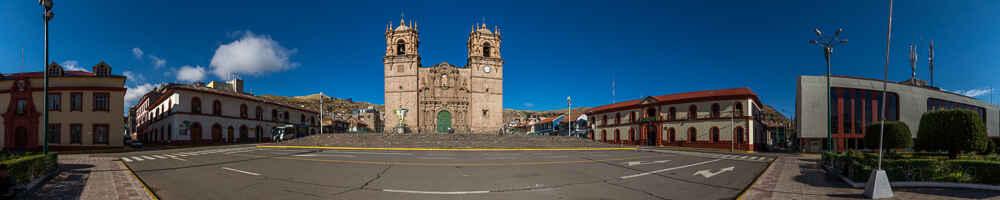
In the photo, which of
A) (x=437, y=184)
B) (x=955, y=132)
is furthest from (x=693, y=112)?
(x=437, y=184)

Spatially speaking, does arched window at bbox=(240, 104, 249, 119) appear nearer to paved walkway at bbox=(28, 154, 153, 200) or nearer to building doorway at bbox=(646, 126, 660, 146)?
paved walkway at bbox=(28, 154, 153, 200)

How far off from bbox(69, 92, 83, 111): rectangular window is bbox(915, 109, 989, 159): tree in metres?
50.9

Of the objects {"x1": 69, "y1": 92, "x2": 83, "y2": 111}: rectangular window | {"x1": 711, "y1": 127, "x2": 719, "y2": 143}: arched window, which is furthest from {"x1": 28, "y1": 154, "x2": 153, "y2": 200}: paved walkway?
{"x1": 711, "y1": 127, "x2": 719, "y2": 143}: arched window

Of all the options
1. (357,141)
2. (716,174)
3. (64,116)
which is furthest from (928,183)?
(64,116)

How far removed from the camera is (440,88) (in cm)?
5391

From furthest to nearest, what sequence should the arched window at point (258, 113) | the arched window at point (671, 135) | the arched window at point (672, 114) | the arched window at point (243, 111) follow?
the arched window at point (258, 113) → the arched window at point (243, 111) → the arched window at point (672, 114) → the arched window at point (671, 135)

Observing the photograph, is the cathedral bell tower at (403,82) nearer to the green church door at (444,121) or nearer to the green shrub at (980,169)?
the green church door at (444,121)

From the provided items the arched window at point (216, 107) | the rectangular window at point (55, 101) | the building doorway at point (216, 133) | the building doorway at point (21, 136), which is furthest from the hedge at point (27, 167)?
the arched window at point (216, 107)

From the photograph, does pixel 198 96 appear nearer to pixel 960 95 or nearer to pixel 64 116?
pixel 64 116

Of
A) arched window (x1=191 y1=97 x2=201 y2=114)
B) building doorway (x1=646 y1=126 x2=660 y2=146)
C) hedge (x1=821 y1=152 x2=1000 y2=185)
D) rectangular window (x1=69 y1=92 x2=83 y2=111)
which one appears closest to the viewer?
hedge (x1=821 y1=152 x2=1000 y2=185)

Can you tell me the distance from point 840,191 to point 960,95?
51973 mm

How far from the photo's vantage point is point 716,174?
1324cm

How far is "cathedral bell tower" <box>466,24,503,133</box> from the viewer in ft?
176

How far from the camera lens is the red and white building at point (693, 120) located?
3594 centimetres
